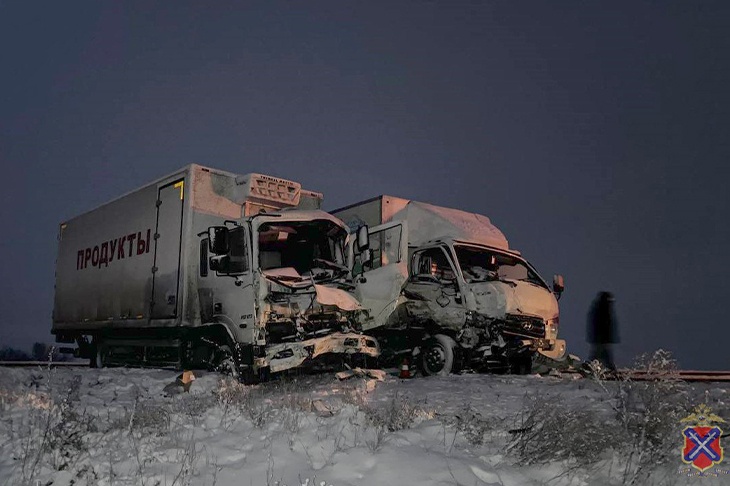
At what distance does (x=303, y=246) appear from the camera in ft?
33.2

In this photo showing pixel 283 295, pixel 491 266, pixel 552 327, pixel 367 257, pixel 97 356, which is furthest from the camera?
pixel 97 356

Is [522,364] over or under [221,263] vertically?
under

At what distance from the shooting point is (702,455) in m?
4.67

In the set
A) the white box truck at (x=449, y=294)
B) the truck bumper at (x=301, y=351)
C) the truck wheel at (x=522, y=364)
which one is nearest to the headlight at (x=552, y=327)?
the white box truck at (x=449, y=294)

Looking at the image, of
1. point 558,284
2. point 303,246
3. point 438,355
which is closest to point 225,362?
point 303,246

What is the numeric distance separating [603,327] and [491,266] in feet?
8.27

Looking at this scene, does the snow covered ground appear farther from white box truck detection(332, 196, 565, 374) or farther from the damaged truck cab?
white box truck detection(332, 196, 565, 374)

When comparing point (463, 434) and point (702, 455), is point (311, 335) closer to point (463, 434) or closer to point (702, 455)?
point (463, 434)

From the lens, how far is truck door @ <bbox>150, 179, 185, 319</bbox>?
10766 millimetres

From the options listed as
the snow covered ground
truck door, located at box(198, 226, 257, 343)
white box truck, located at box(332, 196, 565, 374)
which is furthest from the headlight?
truck door, located at box(198, 226, 257, 343)

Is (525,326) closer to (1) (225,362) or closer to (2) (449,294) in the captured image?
(2) (449,294)

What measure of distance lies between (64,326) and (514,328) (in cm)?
1053

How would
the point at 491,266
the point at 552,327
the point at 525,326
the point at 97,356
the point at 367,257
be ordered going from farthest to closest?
the point at 97,356 < the point at 491,266 < the point at 552,327 < the point at 525,326 < the point at 367,257

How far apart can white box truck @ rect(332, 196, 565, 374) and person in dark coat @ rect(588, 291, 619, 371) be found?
0.80 metres
